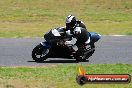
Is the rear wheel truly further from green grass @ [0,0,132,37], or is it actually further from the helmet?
green grass @ [0,0,132,37]

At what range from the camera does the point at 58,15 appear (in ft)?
125

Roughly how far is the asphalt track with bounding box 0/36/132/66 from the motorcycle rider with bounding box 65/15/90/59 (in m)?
0.48

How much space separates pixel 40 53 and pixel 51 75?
11.9ft

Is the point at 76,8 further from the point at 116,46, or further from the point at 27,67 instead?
the point at 27,67

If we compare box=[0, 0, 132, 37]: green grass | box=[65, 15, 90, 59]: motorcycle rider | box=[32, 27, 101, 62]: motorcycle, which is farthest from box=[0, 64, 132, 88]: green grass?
box=[0, 0, 132, 37]: green grass

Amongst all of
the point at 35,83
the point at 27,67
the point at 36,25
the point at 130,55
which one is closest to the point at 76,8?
the point at 36,25

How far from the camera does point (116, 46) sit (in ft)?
72.4

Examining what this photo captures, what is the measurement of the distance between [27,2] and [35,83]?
32772mm

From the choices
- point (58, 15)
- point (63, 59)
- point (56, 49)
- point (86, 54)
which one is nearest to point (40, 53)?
point (56, 49)

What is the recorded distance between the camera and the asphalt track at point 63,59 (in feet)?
58.3

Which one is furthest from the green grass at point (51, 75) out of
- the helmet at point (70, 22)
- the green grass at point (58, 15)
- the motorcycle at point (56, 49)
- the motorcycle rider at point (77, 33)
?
the green grass at point (58, 15)

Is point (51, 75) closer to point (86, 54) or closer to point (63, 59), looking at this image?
point (86, 54)

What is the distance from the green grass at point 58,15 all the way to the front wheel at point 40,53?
29.1 feet

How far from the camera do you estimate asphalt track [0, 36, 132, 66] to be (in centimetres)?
1777
